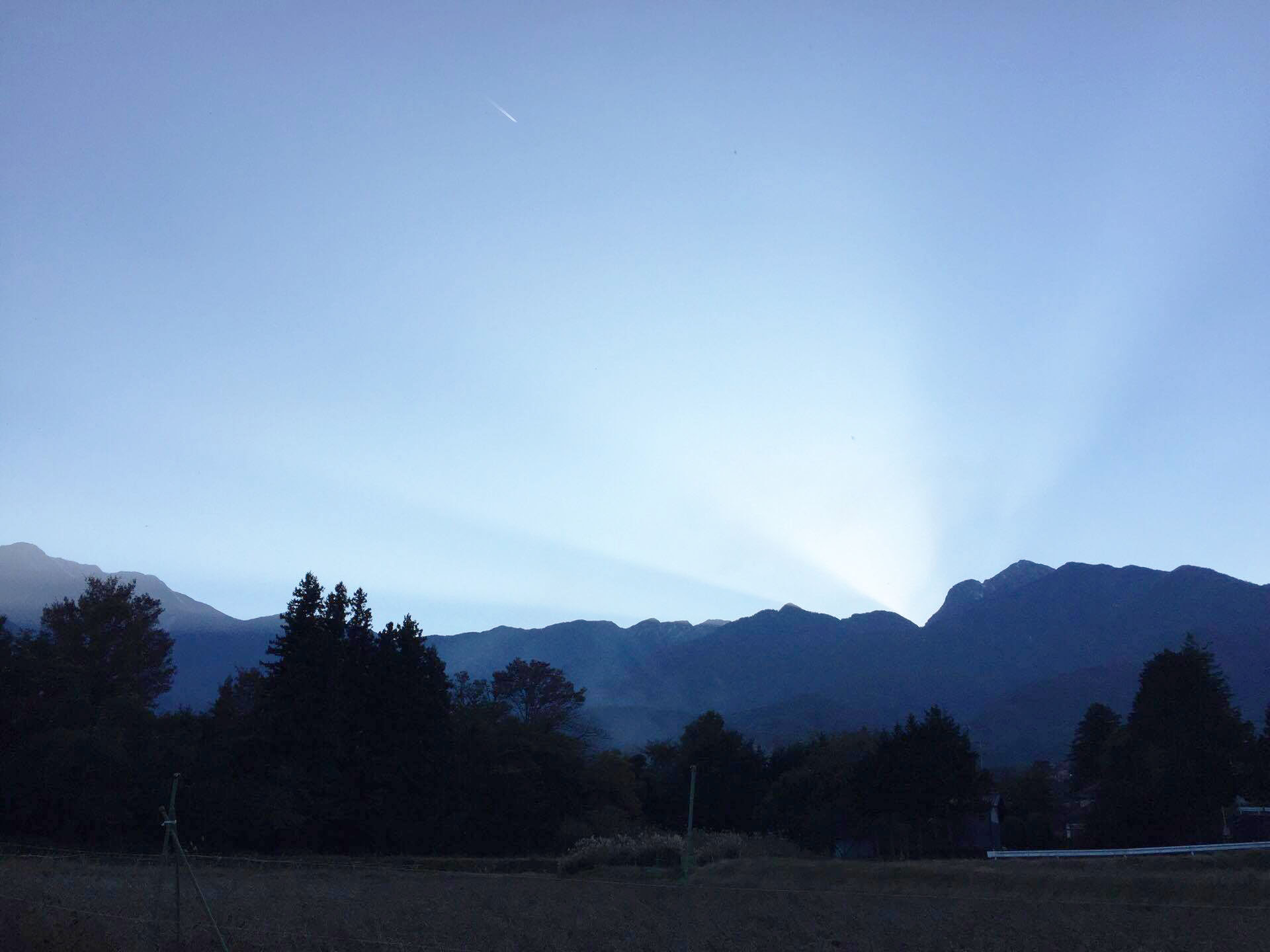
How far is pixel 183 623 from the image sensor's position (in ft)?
601

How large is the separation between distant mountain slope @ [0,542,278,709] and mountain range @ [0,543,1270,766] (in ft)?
1.37

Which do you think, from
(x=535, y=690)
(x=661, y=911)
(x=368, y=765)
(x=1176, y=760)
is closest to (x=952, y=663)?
(x=535, y=690)

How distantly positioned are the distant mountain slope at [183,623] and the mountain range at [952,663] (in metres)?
0.42

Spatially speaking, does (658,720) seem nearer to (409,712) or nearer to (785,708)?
(785,708)

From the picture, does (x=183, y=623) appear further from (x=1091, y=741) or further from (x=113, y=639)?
(x=1091, y=741)

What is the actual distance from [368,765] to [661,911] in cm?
2679

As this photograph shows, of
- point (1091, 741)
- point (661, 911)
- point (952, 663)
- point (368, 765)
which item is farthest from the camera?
point (952, 663)

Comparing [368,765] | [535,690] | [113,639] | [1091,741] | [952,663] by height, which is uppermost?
[952,663]

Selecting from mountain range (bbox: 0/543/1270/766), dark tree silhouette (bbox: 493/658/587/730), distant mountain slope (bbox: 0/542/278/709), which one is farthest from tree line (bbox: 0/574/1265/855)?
distant mountain slope (bbox: 0/542/278/709)

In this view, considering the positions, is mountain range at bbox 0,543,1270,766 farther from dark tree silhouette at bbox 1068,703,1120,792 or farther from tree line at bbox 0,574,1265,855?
tree line at bbox 0,574,1265,855

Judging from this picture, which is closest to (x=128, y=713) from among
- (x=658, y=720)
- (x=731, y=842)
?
(x=731, y=842)

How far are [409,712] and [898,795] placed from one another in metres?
24.7

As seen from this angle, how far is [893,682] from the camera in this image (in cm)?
16350

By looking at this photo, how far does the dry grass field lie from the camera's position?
533 inches
